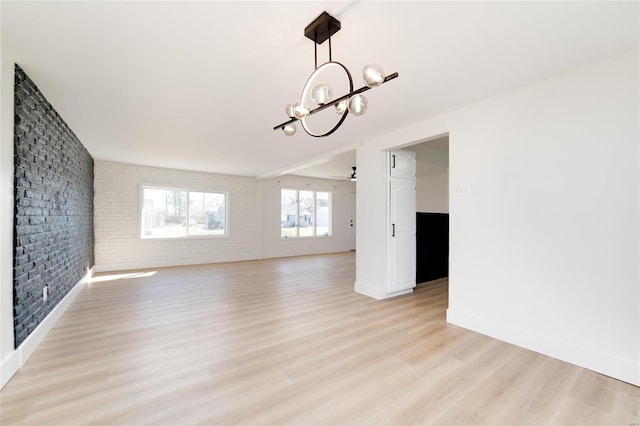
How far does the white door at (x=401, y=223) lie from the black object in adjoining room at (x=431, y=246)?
2.14 ft

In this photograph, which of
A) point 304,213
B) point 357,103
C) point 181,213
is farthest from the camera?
point 304,213

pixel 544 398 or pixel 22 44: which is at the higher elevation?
pixel 22 44

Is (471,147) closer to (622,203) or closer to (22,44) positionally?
(622,203)

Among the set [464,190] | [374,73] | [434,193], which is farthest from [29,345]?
[434,193]

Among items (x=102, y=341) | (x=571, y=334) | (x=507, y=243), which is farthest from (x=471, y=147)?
(x=102, y=341)

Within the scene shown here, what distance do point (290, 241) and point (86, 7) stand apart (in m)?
7.21

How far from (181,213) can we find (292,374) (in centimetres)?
604

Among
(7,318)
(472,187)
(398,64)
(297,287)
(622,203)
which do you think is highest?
(398,64)

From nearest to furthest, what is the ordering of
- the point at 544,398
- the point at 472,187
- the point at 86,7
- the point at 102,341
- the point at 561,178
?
the point at 86,7
the point at 544,398
the point at 561,178
the point at 102,341
the point at 472,187

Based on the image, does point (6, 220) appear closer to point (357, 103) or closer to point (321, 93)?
point (321, 93)

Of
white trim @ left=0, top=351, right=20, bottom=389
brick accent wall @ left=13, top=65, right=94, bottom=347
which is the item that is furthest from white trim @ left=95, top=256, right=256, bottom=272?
white trim @ left=0, top=351, right=20, bottom=389

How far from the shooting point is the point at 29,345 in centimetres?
227

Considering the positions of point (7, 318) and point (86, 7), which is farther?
point (7, 318)

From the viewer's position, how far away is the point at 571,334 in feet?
7.34
